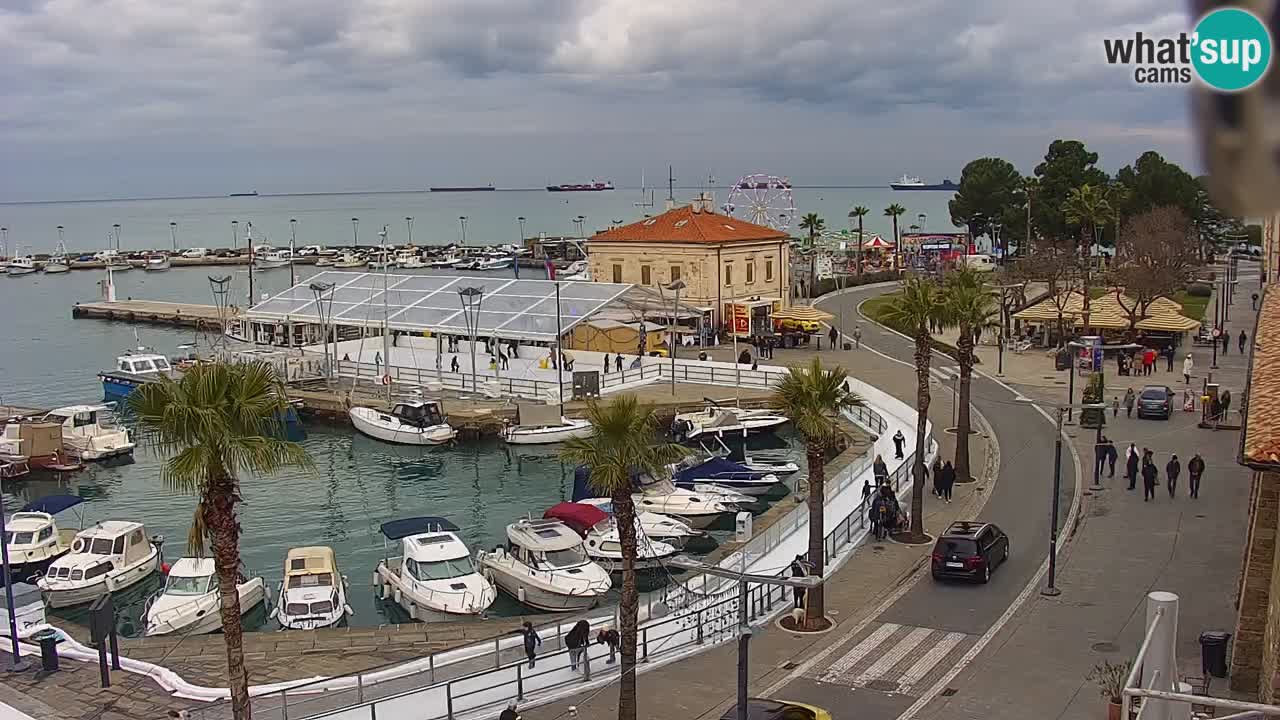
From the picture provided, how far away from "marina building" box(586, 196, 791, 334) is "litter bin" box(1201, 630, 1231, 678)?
49.7 metres

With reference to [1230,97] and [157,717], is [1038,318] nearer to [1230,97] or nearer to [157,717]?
[157,717]

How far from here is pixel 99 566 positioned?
3322 cm

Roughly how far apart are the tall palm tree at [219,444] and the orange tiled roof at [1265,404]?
1219cm

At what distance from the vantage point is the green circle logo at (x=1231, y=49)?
2092 millimetres

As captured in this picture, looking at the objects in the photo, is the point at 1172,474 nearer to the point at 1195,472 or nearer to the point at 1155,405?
the point at 1195,472

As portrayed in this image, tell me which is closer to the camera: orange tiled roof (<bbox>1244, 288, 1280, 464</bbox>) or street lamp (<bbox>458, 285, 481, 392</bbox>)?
orange tiled roof (<bbox>1244, 288, 1280, 464</bbox>)

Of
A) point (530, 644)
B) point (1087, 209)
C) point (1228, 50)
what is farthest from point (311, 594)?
point (1087, 209)

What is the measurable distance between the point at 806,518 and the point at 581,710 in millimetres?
13347

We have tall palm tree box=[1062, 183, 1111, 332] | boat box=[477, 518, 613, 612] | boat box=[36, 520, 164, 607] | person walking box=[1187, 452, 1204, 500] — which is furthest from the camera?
tall palm tree box=[1062, 183, 1111, 332]

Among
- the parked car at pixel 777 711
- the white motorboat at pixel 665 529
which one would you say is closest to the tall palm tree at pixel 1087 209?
the white motorboat at pixel 665 529

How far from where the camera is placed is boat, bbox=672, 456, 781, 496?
42.7m

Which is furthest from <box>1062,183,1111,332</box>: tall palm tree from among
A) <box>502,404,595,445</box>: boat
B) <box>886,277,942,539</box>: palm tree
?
<box>886,277,942,539</box>: palm tree

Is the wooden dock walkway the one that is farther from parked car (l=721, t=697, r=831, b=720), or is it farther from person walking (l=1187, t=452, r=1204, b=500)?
parked car (l=721, t=697, r=831, b=720)

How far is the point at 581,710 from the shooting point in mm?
20344
